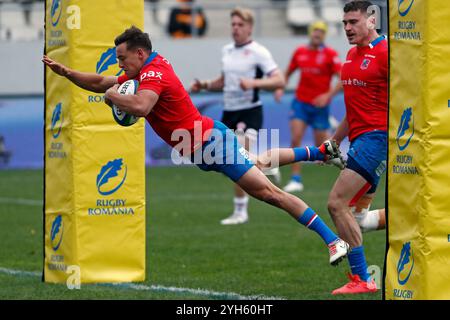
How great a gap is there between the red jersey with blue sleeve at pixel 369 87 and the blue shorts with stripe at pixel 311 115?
9.00 meters

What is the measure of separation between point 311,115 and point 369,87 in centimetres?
923

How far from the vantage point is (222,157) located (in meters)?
8.70

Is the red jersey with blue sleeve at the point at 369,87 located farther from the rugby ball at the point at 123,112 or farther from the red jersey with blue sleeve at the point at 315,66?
the red jersey with blue sleeve at the point at 315,66

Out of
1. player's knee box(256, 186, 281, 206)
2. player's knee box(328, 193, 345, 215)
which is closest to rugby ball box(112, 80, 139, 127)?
player's knee box(256, 186, 281, 206)

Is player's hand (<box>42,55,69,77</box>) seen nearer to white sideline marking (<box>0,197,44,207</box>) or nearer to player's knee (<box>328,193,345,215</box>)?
player's knee (<box>328,193,345,215</box>)

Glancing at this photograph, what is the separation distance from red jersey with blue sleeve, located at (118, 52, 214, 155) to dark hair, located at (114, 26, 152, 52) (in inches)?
5.7

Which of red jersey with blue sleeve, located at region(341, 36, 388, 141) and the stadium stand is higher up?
the stadium stand

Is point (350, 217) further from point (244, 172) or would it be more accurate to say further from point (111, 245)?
point (111, 245)

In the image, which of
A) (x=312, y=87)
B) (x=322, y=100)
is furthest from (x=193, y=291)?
(x=312, y=87)

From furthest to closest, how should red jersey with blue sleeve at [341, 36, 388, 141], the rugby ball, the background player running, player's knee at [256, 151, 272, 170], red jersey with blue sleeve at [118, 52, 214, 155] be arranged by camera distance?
the background player running
player's knee at [256, 151, 272, 170]
red jersey with blue sleeve at [341, 36, 388, 141]
red jersey with blue sleeve at [118, 52, 214, 155]
the rugby ball

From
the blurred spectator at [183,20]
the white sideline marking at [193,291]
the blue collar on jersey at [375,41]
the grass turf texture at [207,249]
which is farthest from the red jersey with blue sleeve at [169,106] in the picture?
the blurred spectator at [183,20]

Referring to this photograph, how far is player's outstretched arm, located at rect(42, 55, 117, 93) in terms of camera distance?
27.5 ft

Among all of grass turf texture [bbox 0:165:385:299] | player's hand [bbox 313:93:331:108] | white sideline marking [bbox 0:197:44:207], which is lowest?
grass turf texture [bbox 0:165:385:299]

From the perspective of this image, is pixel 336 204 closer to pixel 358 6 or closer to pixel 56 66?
pixel 358 6
